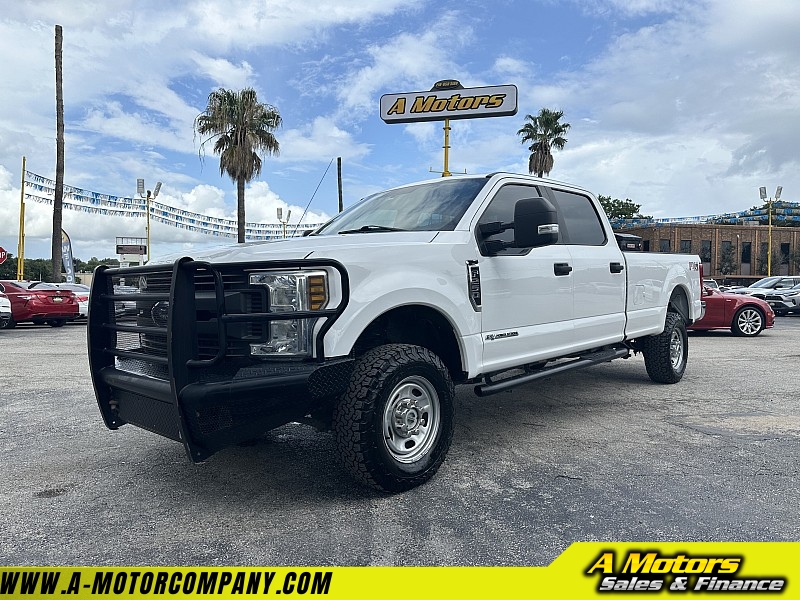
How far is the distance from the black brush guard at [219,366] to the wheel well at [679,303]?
505cm

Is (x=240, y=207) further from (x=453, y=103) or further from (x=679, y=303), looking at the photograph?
(x=679, y=303)

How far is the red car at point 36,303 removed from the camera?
1534 centimetres

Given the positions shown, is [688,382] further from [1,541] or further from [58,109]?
[58,109]

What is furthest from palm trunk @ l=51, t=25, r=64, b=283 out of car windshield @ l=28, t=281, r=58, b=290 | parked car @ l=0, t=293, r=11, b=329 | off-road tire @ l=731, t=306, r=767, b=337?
off-road tire @ l=731, t=306, r=767, b=337

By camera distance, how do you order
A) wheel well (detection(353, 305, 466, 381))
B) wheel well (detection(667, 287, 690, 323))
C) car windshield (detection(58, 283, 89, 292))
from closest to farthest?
wheel well (detection(353, 305, 466, 381)) → wheel well (detection(667, 287, 690, 323)) → car windshield (detection(58, 283, 89, 292))

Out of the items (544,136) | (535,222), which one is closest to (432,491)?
(535,222)

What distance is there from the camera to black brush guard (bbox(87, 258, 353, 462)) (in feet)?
9.79

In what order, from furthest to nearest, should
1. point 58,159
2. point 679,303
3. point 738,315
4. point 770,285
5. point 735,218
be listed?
point 735,218 < point 770,285 < point 58,159 < point 738,315 < point 679,303

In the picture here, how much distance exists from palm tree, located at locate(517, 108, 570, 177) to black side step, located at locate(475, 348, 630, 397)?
2989 centimetres

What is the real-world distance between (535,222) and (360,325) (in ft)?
4.48

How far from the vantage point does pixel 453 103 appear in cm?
1995

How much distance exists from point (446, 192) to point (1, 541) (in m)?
3.38

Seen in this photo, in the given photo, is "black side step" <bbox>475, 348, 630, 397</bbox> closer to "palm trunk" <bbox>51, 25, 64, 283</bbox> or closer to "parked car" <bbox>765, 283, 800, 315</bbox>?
"parked car" <bbox>765, 283, 800, 315</bbox>

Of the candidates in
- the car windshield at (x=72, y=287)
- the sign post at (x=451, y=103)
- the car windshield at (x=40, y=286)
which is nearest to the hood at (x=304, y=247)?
the car windshield at (x=40, y=286)
